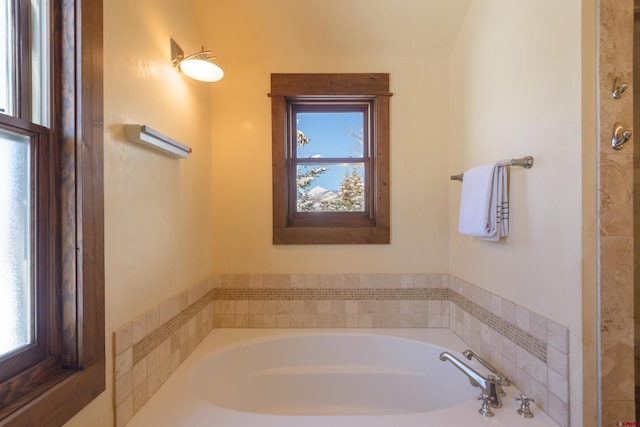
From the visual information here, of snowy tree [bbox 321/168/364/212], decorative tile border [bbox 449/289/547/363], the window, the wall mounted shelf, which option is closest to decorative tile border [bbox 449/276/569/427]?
decorative tile border [bbox 449/289/547/363]

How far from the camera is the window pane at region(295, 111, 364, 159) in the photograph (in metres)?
2.04

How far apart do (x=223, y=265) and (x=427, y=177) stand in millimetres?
1495

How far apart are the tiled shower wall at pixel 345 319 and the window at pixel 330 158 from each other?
1.10 feet

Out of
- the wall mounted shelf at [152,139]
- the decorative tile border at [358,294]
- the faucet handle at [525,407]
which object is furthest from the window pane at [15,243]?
the faucet handle at [525,407]

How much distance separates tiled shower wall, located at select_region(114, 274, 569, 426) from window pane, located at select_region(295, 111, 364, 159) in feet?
2.85

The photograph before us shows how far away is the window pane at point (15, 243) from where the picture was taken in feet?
2.41

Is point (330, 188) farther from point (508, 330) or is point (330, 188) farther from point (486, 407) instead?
point (486, 407)

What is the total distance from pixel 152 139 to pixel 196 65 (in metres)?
0.49

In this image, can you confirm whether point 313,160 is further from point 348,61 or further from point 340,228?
point 348,61

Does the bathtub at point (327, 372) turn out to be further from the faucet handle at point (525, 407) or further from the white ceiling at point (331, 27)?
the white ceiling at point (331, 27)

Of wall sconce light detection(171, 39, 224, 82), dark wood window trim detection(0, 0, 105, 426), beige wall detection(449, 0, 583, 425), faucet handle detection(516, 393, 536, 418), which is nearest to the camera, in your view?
dark wood window trim detection(0, 0, 105, 426)

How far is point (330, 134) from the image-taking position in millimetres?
2051

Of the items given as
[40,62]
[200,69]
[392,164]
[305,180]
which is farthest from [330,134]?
[40,62]

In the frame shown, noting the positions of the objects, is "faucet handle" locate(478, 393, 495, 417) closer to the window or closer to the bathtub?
the bathtub
